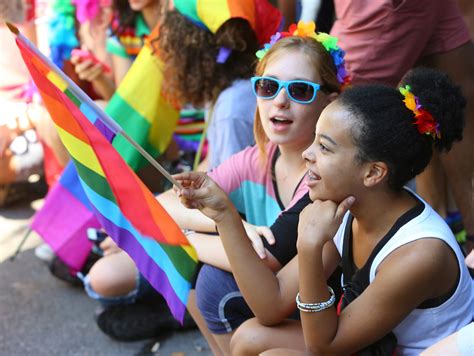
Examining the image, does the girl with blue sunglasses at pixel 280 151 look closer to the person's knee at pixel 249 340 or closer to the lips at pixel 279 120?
the lips at pixel 279 120

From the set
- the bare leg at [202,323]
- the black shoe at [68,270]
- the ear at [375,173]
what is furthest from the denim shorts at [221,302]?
the black shoe at [68,270]

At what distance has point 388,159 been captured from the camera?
1867mm

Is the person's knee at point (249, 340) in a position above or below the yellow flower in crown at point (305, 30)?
below

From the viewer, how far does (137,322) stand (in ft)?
10.4

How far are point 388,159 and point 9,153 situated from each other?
3.29 meters

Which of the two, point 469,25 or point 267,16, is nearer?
point 267,16

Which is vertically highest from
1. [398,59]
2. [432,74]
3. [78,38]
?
[432,74]

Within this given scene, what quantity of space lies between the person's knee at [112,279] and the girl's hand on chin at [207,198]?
116 cm

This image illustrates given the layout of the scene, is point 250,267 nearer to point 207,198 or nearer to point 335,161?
point 207,198

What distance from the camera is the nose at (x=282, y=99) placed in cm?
235

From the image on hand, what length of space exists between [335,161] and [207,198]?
0.42 metres

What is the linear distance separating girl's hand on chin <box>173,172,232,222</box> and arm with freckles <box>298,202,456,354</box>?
0.31 m

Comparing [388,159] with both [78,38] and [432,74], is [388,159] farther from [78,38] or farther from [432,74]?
[78,38]

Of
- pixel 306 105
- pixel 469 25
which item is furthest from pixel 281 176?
pixel 469 25
